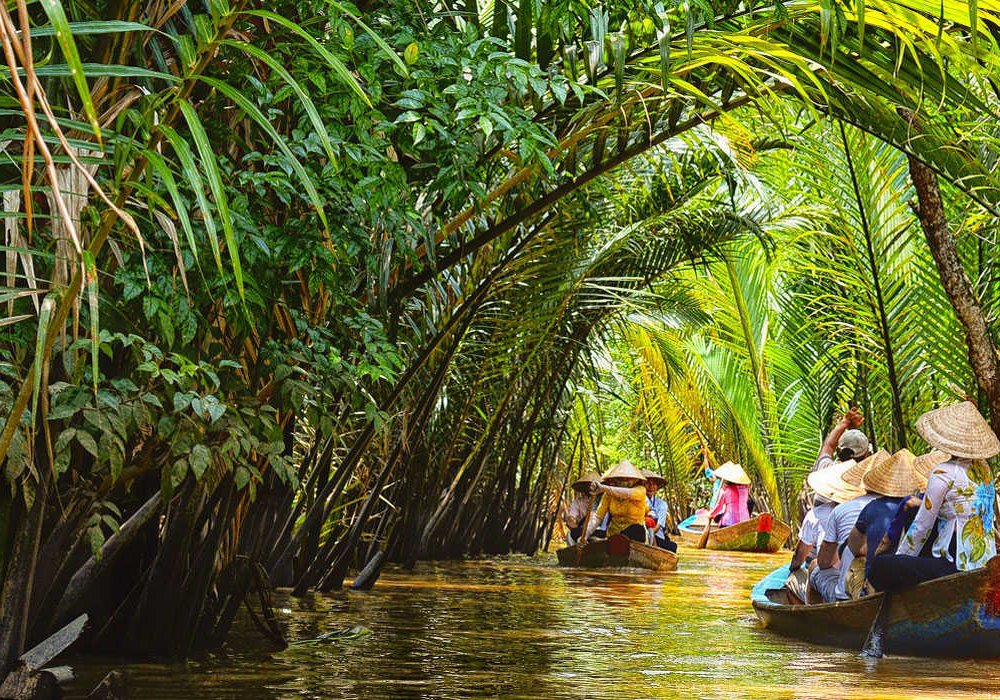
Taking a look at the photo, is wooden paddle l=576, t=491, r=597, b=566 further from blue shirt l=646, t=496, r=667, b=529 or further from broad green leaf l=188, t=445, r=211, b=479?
broad green leaf l=188, t=445, r=211, b=479

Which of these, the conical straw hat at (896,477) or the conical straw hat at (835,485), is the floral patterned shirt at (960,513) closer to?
the conical straw hat at (896,477)

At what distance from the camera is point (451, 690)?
6203 mm

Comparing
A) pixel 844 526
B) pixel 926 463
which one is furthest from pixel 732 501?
pixel 926 463

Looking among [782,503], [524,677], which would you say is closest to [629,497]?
[782,503]

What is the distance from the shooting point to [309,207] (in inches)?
193

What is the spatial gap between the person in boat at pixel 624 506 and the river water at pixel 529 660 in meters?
4.73

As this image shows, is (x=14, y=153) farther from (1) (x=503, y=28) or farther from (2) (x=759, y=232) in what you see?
(2) (x=759, y=232)

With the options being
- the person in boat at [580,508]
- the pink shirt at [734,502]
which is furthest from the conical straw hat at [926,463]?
the pink shirt at [734,502]

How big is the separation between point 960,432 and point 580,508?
1121cm

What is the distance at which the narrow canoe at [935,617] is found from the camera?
24.2ft

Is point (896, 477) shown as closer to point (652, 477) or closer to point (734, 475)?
point (652, 477)

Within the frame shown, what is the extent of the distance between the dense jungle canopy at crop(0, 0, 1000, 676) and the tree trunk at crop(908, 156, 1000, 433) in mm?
18

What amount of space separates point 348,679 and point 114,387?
8.62ft

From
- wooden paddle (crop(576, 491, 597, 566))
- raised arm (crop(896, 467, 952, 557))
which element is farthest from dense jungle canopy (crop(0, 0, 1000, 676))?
wooden paddle (crop(576, 491, 597, 566))
